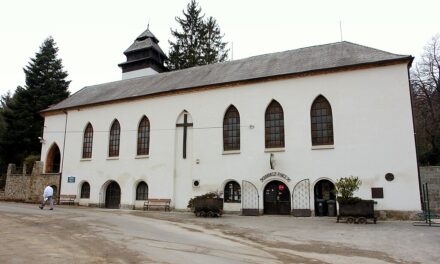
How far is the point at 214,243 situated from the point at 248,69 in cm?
1467

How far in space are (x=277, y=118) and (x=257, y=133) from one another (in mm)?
1460

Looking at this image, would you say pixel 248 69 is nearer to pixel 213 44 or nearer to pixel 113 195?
pixel 113 195

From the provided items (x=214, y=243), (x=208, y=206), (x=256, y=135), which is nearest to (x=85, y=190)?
→ (x=208, y=206)

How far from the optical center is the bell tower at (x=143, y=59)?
116ft

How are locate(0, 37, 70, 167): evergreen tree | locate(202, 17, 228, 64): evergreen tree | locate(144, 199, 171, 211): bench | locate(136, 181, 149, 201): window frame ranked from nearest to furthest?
locate(144, 199, 171, 211): bench, locate(136, 181, 149, 201): window frame, locate(0, 37, 70, 167): evergreen tree, locate(202, 17, 228, 64): evergreen tree

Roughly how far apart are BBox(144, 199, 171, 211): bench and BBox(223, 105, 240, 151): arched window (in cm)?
509

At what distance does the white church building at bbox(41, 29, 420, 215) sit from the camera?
17.2 m

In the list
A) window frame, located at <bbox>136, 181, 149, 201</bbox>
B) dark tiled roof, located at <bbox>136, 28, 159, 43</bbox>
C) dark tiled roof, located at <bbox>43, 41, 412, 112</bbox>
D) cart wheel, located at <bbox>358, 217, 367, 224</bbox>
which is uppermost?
dark tiled roof, located at <bbox>136, 28, 159, 43</bbox>

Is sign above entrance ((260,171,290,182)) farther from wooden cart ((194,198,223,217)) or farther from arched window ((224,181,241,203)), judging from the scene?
wooden cart ((194,198,223,217))

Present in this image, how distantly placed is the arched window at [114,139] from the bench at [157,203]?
15.6 feet

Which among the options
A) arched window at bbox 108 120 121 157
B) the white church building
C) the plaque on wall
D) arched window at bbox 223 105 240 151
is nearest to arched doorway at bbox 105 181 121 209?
the white church building

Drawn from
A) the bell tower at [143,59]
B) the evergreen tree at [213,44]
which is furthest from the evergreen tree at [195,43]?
the bell tower at [143,59]

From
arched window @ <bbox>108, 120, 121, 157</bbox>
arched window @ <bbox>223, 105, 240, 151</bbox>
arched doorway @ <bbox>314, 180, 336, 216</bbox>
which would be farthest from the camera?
arched window @ <bbox>108, 120, 121, 157</bbox>

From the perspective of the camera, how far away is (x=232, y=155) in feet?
66.6
